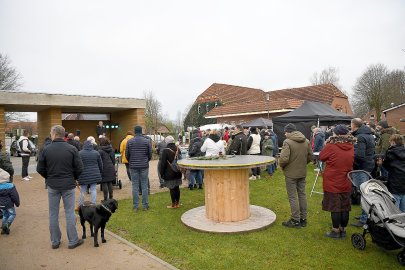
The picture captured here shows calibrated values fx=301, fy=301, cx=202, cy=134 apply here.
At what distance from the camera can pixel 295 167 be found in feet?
18.4

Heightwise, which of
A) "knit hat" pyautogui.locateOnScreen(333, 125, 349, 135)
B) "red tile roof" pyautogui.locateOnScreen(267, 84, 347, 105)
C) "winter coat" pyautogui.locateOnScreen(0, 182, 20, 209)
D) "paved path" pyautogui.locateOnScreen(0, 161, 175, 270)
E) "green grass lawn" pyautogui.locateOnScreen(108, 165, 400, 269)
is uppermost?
"red tile roof" pyautogui.locateOnScreen(267, 84, 347, 105)

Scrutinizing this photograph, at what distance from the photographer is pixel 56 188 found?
16.0 feet

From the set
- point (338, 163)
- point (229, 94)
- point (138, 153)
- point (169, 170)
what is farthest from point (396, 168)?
point (229, 94)

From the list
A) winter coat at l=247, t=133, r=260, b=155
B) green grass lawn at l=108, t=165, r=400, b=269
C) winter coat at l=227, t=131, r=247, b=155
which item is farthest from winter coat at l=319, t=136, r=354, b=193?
winter coat at l=247, t=133, r=260, b=155

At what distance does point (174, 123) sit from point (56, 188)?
1847 inches

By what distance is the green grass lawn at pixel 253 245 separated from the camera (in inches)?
166

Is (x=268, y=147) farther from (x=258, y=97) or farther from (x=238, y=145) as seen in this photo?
(x=258, y=97)

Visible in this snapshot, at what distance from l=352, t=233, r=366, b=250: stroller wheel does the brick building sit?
81.6 ft

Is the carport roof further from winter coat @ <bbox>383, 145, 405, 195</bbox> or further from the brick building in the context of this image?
the brick building

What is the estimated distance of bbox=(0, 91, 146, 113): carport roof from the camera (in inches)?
569

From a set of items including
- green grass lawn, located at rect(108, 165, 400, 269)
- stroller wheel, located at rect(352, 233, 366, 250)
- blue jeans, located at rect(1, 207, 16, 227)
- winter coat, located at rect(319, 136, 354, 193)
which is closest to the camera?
green grass lawn, located at rect(108, 165, 400, 269)

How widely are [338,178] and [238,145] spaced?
4941mm

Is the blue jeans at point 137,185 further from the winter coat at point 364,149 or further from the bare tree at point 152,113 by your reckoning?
the bare tree at point 152,113

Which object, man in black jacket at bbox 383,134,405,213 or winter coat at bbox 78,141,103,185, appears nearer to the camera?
man in black jacket at bbox 383,134,405,213
